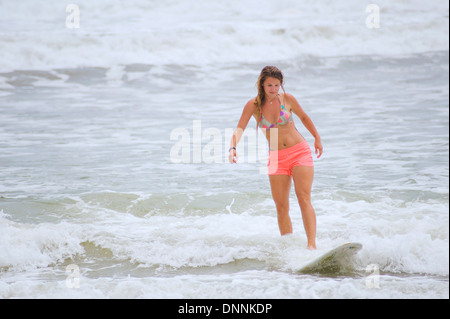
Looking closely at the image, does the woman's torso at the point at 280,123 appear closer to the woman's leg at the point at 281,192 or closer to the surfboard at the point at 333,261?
the woman's leg at the point at 281,192

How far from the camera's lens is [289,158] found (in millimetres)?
5504

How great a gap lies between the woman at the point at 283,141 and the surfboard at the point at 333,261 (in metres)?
0.42

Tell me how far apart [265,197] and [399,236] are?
96.7 inches

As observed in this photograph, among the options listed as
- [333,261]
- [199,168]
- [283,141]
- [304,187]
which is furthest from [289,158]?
[199,168]

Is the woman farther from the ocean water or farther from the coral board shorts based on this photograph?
the ocean water

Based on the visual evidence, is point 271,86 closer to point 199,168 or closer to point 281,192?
point 281,192

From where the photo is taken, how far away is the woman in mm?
5438

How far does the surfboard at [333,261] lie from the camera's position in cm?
512

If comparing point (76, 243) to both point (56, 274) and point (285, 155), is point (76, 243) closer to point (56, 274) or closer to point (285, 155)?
point (56, 274)

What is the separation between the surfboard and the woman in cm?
42

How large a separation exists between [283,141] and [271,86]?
1.68ft

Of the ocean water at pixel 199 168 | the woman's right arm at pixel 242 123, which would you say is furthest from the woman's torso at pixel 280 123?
the ocean water at pixel 199 168
